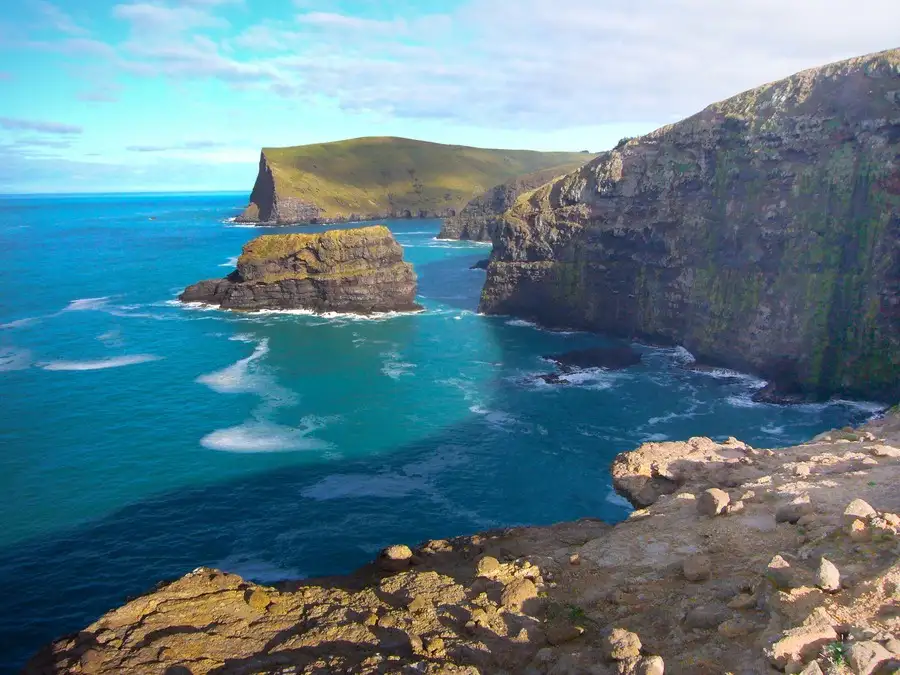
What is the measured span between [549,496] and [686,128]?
68961 mm

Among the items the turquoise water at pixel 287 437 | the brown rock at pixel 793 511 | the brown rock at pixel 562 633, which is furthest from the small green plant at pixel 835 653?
the turquoise water at pixel 287 437

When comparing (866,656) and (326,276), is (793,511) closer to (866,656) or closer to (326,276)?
(866,656)

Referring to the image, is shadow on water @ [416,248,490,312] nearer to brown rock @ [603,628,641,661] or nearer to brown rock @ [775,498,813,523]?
brown rock @ [775,498,813,523]

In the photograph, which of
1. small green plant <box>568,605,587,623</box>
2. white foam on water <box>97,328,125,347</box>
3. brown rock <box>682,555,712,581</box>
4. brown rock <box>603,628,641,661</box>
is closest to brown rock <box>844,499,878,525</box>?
brown rock <box>682,555,712,581</box>

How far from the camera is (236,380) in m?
81.5

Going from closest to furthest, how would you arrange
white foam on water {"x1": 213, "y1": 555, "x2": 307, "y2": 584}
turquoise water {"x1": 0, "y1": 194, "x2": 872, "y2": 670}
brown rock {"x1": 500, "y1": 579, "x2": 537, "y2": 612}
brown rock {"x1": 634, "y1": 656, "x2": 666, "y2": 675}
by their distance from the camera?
brown rock {"x1": 634, "y1": 656, "x2": 666, "y2": 675} < brown rock {"x1": 500, "y1": 579, "x2": 537, "y2": 612} < white foam on water {"x1": 213, "y1": 555, "x2": 307, "y2": 584} < turquoise water {"x1": 0, "y1": 194, "x2": 872, "y2": 670}

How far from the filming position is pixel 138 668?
2434cm

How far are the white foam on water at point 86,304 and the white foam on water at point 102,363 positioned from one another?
3766 cm

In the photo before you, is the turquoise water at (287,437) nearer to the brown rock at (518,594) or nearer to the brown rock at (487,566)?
the brown rock at (487,566)

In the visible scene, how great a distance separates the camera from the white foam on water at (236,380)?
7812 cm

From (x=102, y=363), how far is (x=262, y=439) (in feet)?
126

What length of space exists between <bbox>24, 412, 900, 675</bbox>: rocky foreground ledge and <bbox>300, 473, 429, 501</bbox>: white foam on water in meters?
16.0

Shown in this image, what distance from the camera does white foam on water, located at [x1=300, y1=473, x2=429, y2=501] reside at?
5284cm

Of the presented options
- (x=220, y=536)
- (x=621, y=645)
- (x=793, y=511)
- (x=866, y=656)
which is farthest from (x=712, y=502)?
(x=220, y=536)
